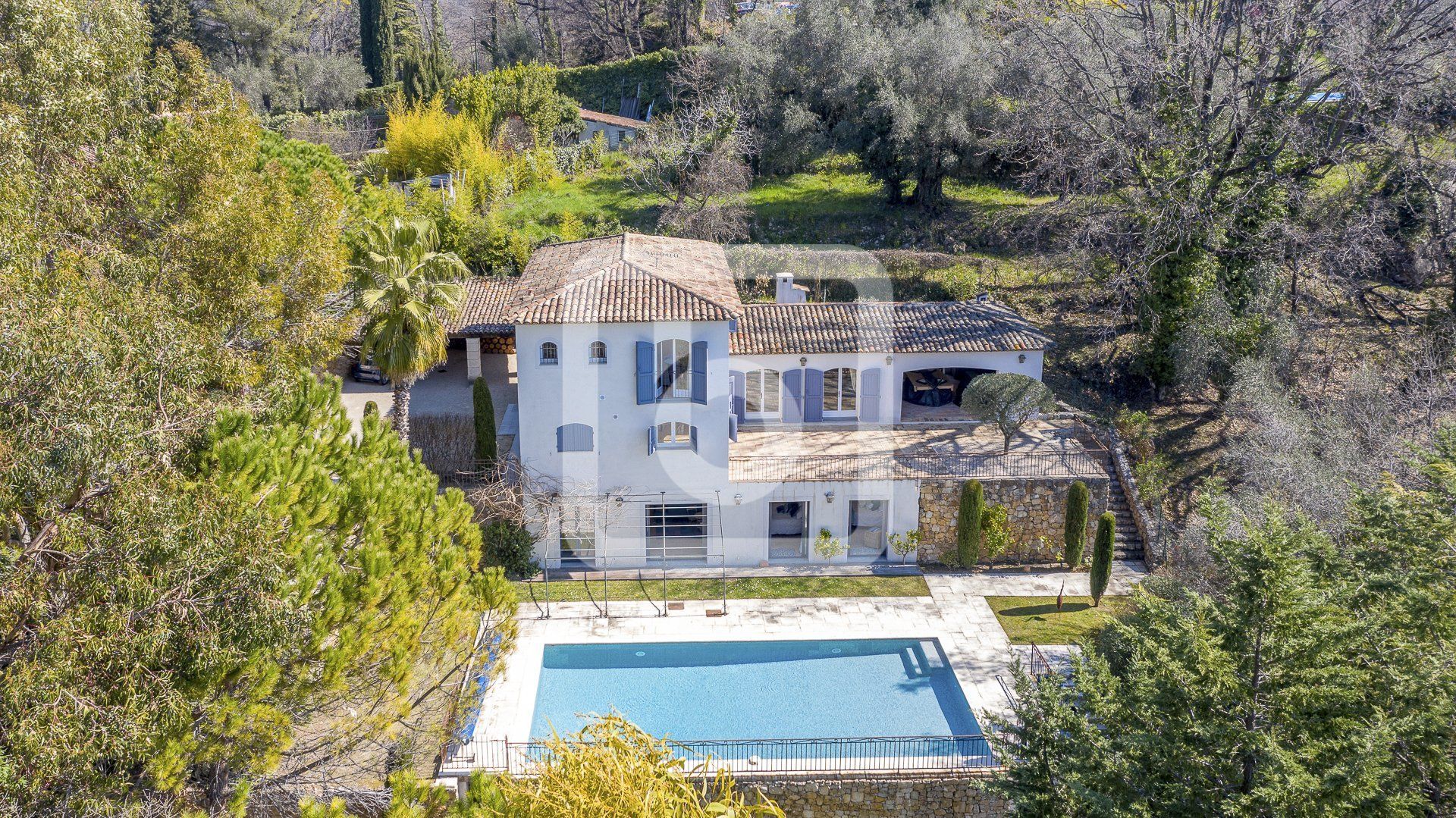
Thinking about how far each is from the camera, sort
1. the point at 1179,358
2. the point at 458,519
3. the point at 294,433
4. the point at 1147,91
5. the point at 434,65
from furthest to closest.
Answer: the point at 434,65 → the point at 1147,91 → the point at 1179,358 → the point at 458,519 → the point at 294,433

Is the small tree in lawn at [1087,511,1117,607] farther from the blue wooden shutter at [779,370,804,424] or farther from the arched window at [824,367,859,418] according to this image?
the blue wooden shutter at [779,370,804,424]

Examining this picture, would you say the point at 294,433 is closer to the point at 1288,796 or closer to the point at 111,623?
the point at 111,623

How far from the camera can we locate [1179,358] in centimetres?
2900

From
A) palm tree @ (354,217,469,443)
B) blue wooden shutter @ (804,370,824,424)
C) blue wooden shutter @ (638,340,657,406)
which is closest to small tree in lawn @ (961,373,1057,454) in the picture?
blue wooden shutter @ (804,370,824,424)

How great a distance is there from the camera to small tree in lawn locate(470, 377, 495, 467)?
25781mm

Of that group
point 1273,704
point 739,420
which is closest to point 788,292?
point 739,420


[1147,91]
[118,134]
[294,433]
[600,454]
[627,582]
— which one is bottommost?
[627,582]

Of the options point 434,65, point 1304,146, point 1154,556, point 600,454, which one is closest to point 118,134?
point 600,454

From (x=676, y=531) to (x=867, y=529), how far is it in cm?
503

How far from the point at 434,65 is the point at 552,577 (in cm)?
3815

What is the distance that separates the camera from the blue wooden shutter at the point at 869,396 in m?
28.3

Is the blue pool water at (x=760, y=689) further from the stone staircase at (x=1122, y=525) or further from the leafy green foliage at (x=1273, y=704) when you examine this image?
→ the stone staircase at (x=1122, y=525)

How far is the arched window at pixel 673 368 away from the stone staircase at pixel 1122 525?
11.3 meters

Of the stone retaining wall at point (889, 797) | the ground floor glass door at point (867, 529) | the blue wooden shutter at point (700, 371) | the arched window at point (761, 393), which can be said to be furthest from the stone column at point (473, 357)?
the stone retaining wall at point (889, 797)
